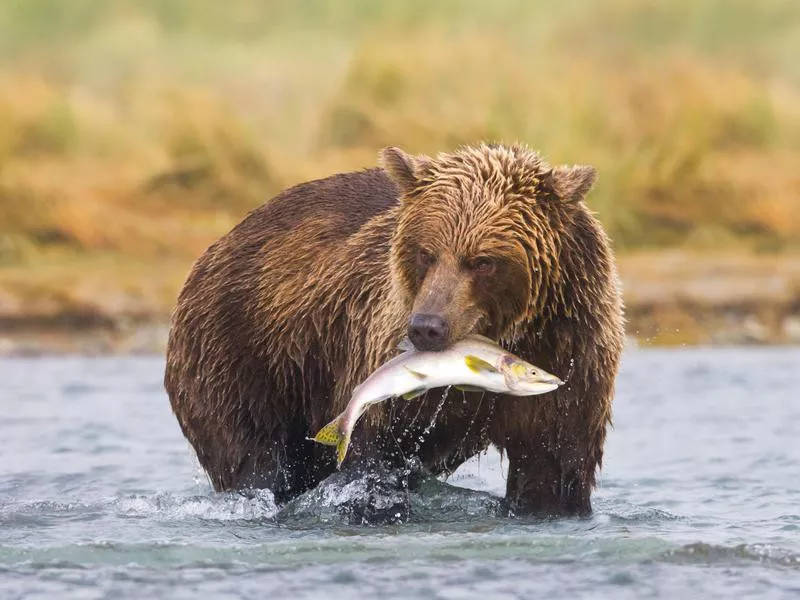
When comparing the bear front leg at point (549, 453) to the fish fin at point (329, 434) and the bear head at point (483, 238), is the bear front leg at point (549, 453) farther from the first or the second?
the fish fin at point (329, 434)

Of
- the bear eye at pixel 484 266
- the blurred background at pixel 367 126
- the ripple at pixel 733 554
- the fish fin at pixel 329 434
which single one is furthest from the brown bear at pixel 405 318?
the blurred background at pixel 367 126

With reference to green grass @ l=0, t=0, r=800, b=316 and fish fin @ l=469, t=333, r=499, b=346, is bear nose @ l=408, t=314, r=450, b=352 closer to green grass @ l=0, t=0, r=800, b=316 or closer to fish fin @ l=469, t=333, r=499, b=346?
fish fin @ l=469, t=333, r=499, b=346

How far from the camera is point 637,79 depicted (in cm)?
2584

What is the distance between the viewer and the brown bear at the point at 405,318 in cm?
689

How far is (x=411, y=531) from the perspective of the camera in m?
7.46

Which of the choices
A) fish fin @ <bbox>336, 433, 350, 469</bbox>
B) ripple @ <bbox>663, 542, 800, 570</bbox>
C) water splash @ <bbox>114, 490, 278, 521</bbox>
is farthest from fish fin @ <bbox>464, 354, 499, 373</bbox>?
water splash @ <bbox>114, 490, 278, 521</bbox>

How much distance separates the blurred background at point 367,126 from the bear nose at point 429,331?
1133 cm

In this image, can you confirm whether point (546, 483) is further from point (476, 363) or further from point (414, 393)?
point (476, 363)

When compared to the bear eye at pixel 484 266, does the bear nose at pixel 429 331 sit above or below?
below

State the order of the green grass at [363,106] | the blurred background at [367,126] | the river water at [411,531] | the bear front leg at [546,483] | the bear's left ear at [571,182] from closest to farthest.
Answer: the river water at [411,531]
the bear's left ear at [571,182]
the bear front leg at [546,483]
the blurred background at [367,126]
the green grass at [363,106]

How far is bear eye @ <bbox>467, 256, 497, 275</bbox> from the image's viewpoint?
6.83 m

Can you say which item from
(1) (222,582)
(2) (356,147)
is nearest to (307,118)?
(2) (356,147)

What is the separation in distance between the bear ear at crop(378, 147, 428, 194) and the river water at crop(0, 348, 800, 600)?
5.10 ft

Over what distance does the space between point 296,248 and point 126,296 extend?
10391 mm
